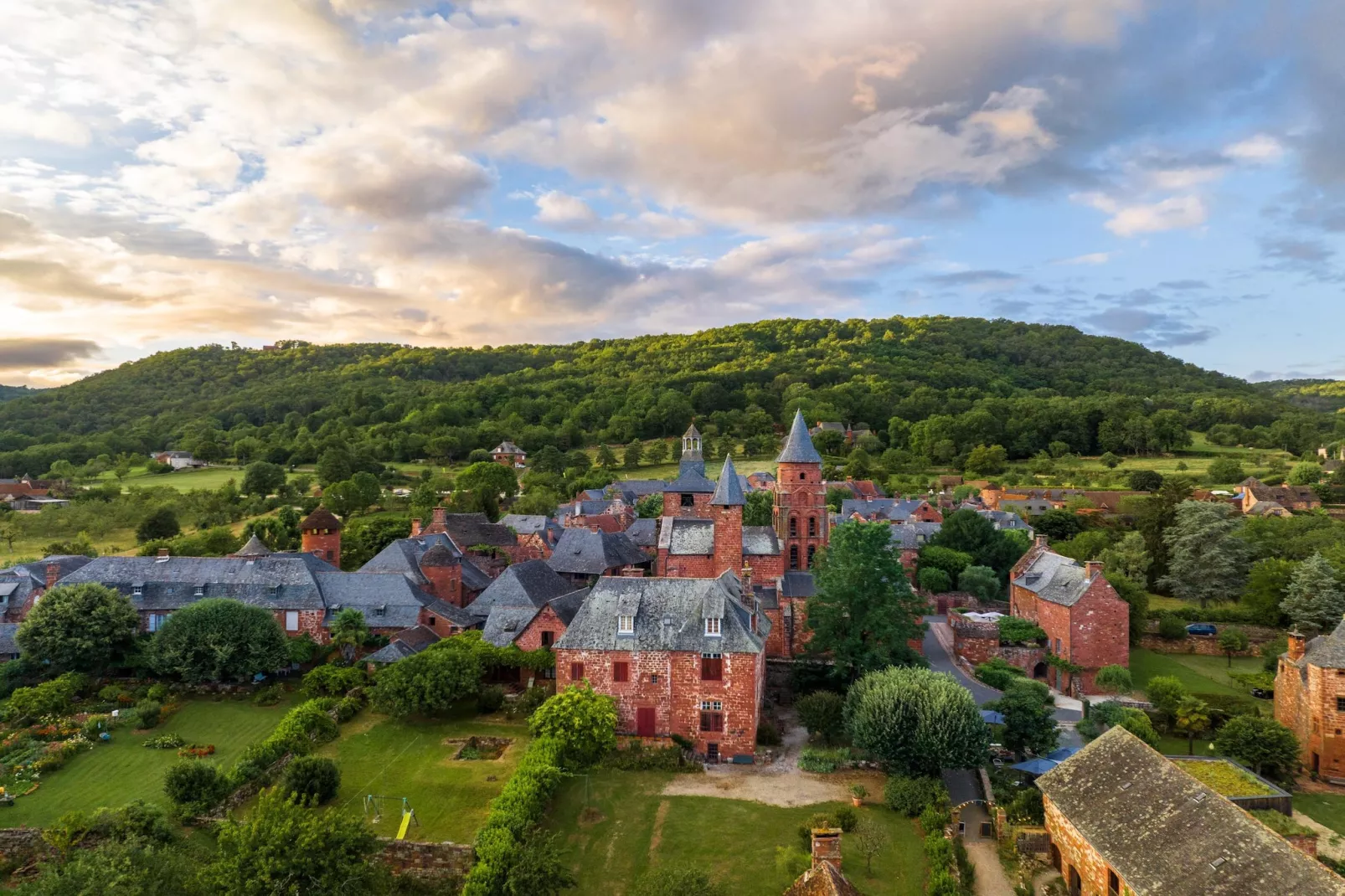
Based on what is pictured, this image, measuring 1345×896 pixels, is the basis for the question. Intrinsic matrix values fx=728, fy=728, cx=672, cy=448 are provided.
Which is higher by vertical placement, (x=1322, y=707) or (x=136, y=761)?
(x=1322, y=707)

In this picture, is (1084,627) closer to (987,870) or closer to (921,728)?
(921,728)

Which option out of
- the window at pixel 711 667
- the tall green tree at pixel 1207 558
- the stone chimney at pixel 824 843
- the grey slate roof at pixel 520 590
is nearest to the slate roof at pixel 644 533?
the grey slate roof at pixel 520 590

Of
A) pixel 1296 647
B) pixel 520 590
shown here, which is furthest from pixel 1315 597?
pixel 520 590

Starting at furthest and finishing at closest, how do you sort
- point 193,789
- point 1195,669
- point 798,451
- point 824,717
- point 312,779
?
point 798,451 → point 1195,669 → point 824,717 → point 312,779 → point 193,789

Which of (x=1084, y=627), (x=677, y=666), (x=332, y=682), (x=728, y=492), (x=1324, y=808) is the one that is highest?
(x=728, y=492)

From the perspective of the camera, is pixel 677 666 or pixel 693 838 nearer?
pixel 693 838

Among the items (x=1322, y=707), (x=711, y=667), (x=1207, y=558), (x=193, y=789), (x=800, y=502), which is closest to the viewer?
(x=193, y=789)

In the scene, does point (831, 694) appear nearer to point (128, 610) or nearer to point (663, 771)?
point (663, 771)
